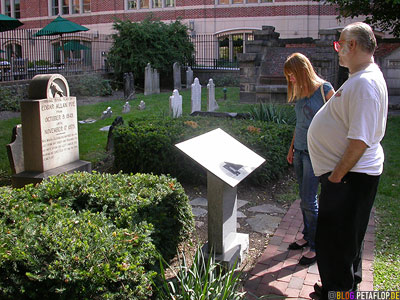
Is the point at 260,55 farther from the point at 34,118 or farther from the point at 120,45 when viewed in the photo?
the point at 34,118

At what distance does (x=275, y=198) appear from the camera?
6090 mm

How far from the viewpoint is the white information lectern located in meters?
3.50

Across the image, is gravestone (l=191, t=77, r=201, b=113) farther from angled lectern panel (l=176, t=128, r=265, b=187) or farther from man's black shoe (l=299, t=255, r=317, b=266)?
man's black shoe (l=299, t=255, r=317, b=266)

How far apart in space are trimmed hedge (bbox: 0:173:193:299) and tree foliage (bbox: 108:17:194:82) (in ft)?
53.5

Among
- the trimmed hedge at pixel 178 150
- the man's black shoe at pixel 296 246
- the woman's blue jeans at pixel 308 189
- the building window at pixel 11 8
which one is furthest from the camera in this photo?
the building window at pixel 11 8

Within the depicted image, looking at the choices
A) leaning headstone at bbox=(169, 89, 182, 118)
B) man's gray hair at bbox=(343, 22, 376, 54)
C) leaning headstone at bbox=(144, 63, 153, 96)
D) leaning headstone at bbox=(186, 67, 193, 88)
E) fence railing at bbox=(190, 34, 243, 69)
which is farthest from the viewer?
fence railing at bbox=(190, 34, 243, 69)

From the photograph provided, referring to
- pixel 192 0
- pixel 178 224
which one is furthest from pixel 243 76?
pixel 192 0

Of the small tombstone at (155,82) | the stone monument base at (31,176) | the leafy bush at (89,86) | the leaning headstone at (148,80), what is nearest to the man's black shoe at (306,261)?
the stone monument base at (31,176)

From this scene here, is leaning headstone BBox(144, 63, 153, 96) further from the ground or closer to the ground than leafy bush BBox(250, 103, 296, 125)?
further from the ground

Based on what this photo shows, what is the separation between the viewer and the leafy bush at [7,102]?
46.0 feet

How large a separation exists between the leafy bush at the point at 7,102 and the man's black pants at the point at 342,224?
13098mm

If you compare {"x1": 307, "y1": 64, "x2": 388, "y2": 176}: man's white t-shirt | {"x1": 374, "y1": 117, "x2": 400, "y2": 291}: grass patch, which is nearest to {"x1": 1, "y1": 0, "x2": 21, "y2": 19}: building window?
{"x1": 374, "y1": 117, "x2": 400, "y2": 291}: grass patch

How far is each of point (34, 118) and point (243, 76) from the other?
10.4 metres

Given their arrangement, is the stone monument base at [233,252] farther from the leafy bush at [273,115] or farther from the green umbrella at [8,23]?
the green umbrella at [8,23]
